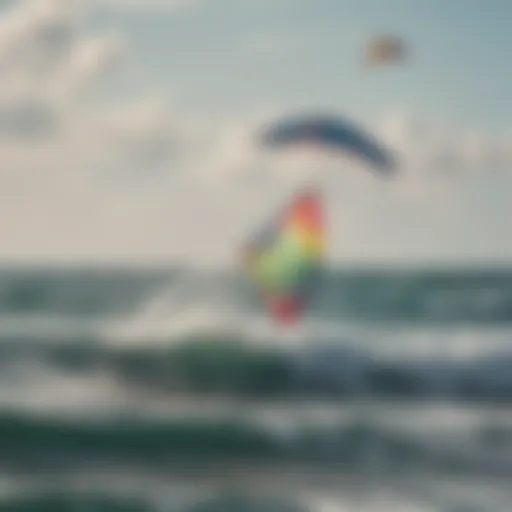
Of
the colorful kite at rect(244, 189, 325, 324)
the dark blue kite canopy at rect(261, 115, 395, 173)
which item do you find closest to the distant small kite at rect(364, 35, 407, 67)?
the dark blue kite canopy at rect(261, 115, 395, 173)

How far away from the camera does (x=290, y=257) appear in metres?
1.41

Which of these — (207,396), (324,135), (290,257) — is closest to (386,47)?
(324,135)

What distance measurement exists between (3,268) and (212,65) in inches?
17.8

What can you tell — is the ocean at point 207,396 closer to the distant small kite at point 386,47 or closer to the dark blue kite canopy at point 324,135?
the dark blue kite canopy at point 324,135

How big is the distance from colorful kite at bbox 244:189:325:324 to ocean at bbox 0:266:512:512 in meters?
0.02

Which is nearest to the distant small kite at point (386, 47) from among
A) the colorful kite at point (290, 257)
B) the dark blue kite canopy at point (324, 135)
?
the dark blue kite canopy at point (324, 135)

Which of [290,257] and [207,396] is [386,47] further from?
[207,396]

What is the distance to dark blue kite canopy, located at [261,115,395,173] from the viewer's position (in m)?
1.43

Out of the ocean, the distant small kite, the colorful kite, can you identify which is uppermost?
the distant small kite

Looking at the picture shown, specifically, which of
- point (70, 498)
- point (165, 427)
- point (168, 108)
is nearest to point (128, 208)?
point (168, 108)

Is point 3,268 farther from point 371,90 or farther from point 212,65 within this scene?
point 371,90

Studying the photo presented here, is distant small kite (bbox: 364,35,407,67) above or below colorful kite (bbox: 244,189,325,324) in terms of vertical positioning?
above

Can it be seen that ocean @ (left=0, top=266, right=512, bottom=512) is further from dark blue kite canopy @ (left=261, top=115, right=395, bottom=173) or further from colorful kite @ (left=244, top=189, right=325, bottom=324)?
dark blue kite canopy @ (left=261, top=115, right=395, bottom=173)

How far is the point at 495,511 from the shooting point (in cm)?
146
